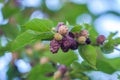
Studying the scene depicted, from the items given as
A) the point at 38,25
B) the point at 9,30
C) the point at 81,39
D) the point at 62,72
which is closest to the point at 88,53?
the point at 81,39

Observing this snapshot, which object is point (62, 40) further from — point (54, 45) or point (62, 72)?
point (62, 72)

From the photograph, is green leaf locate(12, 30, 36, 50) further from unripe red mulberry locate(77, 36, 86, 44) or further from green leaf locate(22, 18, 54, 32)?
unripe red mulberry locate(77, 36, 86, 44)

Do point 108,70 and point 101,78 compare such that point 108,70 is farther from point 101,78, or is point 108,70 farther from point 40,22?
point 40,22

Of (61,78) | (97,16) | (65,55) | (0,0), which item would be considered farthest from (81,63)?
(97,16)

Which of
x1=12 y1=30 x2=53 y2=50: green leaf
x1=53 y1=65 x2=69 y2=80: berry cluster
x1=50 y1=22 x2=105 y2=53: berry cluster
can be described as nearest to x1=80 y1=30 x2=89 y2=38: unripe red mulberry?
x1=50 y1=22 x2=105 y2=53: berry cluster

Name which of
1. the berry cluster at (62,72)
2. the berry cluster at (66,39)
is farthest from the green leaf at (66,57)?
the berry cluster at (66,39)

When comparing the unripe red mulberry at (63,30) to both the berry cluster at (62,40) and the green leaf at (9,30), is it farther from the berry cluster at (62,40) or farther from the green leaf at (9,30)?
the green leaf at (9,30)
